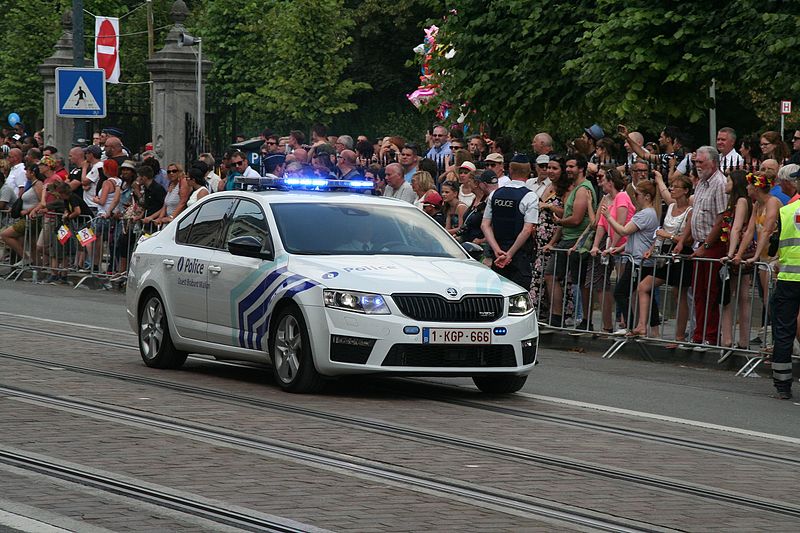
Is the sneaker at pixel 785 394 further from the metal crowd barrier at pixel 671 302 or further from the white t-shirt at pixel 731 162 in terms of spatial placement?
the white t-shirt at pixel 731 162

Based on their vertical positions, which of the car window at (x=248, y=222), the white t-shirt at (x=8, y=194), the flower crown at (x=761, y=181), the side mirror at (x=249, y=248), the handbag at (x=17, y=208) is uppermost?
the flower crown at (x=761, y=181)

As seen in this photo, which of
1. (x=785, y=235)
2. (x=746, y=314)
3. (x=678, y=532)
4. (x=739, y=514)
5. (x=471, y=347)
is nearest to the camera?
(x=678, y=532)

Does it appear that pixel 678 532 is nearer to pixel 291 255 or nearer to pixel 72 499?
pixel 72 499

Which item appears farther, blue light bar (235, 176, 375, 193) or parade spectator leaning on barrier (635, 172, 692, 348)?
parade spectator leaning on barrier (635, 172, 692, 348)

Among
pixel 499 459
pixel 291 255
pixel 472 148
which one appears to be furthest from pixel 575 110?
pixel 499 459

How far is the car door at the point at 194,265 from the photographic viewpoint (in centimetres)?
1304

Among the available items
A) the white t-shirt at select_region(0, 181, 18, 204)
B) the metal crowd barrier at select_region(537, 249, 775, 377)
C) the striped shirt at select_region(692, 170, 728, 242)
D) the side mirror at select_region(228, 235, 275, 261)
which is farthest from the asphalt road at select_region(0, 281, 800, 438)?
the white t-shirt at select_region(0, 181, 18, 204)

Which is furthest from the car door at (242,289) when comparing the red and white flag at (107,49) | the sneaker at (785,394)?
the red and white flag at (107,49)

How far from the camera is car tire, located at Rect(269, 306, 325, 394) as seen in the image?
38.5ft

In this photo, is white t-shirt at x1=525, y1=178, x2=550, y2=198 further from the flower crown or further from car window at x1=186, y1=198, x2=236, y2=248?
car window at x1=186, y1=198, x2=236, y2=248

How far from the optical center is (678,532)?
7336mm

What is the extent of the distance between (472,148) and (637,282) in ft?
18.2

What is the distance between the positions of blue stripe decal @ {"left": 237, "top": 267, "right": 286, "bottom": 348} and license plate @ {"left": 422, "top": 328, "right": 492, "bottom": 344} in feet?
4.25

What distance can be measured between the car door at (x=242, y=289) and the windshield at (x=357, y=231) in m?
0.22
